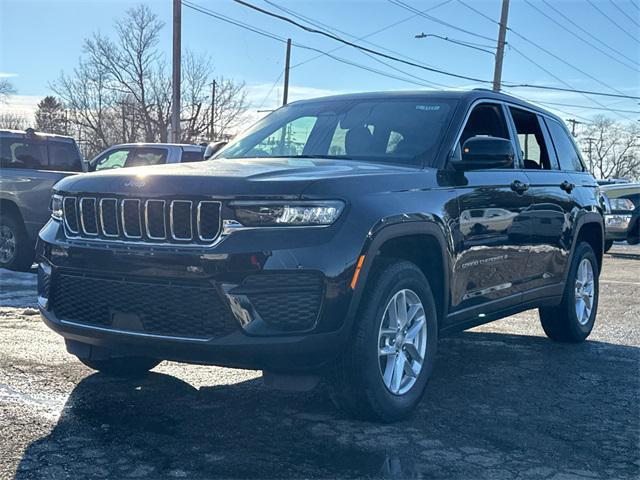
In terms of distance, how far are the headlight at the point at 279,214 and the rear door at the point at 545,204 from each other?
2361 mm

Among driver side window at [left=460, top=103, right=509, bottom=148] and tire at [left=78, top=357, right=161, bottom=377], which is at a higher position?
driver side window at [left=460, top=103, right=509, bottom=148]

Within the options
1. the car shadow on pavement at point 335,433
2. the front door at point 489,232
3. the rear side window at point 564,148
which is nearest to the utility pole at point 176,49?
the rear side window at point 564,148

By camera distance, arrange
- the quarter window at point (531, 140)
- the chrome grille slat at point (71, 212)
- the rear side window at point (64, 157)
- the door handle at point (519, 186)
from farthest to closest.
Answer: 1. the rear side window at point (64, 157)
2. the quarter window at point (531, 140)
3. the door handle at point (519, 186)
4. the chrome grille slat at point (71, 212)

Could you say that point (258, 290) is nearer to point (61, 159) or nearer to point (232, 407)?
point (232, 407)

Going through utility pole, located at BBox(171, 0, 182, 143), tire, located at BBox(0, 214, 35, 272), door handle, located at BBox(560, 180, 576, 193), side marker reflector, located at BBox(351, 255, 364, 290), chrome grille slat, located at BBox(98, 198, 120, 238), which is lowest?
tire, located at BBox(0, 214, 35, 272)

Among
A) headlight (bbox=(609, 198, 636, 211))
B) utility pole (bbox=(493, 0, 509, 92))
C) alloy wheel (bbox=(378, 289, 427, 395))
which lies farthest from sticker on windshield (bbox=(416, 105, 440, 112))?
utility pole (bbox=(493, 0, 509, 92))

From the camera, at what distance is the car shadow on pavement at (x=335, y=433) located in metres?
3.47

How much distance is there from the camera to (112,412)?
420 centimetres

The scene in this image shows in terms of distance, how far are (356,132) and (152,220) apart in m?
1.86

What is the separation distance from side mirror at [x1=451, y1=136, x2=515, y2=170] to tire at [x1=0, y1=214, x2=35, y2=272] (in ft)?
24.5

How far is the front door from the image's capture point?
480 cm

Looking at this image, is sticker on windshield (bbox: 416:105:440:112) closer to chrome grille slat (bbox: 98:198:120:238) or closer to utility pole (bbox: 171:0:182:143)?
chrome grille slat (bbox: 98:198:120:238)

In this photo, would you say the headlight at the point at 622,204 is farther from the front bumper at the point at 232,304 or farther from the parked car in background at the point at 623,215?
the front bumper at the point at 232,304

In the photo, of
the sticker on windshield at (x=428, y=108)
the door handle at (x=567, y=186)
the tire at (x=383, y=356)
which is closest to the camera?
the tire at (x=383, y=356)
